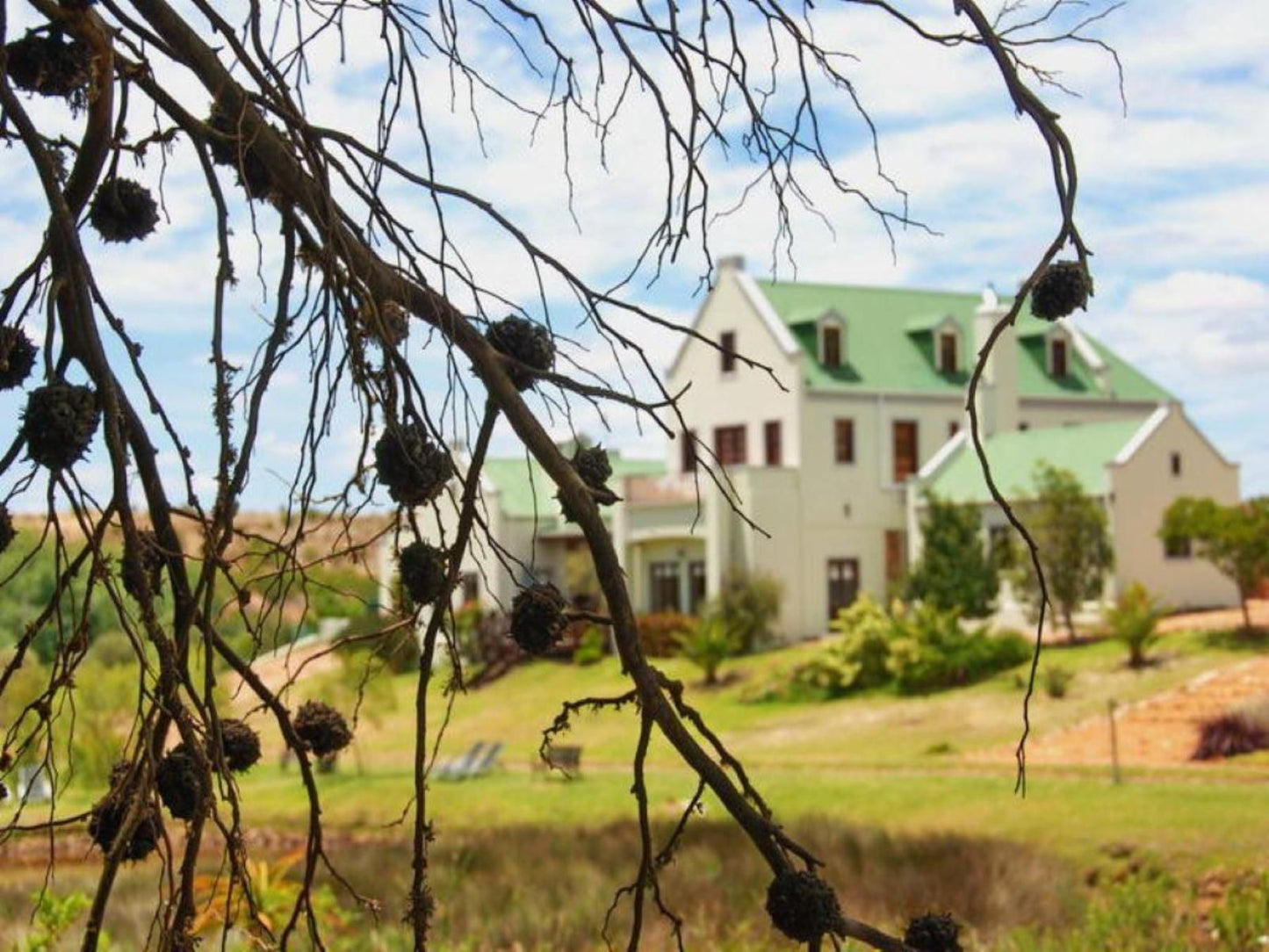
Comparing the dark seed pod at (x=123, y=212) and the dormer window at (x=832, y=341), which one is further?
the dormer window at (x=832, y=341)

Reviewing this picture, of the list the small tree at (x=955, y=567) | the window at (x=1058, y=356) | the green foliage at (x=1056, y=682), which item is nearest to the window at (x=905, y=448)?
the window at (x=1058, y=356)

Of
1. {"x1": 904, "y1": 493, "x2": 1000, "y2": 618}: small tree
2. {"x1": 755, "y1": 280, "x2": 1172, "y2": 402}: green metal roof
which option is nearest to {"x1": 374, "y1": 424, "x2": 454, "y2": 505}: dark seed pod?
{"x1": 904, "y1": 493, "x2": 1000, "y2": 618}: small tree

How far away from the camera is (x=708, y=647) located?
36.2 metres

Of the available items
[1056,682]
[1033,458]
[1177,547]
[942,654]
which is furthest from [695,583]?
[1056,682]

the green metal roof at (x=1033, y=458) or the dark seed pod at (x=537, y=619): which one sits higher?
the green metal roof at (x=1033, y=458)

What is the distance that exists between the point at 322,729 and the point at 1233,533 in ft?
104

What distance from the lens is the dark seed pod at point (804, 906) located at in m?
2.23

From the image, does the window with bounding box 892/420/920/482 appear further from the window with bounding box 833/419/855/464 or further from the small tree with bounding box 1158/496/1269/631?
Answer: the small tree with bounding box 1158/496/1269/631

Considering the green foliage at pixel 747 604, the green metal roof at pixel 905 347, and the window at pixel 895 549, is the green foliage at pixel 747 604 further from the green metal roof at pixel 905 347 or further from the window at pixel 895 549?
the green metal roof at pixel 905 347

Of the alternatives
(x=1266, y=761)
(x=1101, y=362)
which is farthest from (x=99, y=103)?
(x=1101, y=362)

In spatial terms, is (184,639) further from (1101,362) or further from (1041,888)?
(1101,362)

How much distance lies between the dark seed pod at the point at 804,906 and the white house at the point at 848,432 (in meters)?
36.3

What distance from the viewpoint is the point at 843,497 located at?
41.6 metres

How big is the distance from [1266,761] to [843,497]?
20.1 m
